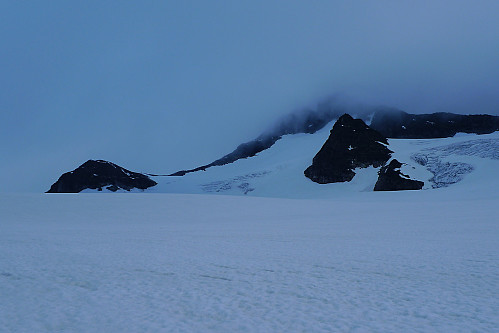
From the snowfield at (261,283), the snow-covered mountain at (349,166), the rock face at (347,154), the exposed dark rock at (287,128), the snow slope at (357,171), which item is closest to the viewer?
the snowfield at (261,283)

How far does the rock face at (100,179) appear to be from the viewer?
81562 millimetres

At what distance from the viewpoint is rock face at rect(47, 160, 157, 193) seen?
268ft

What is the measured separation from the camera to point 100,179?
82.6 metres

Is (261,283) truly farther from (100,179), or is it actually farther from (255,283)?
(100,179)

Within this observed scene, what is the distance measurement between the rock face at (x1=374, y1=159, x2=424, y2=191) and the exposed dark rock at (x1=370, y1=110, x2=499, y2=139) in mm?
66376

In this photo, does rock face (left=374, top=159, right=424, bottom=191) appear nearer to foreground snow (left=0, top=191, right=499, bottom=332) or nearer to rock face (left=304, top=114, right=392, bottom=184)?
rock face (left=304, top=114, right=392, bottom=184)

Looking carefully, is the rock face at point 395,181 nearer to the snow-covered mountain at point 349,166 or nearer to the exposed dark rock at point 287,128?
the snow-covered mountain at point 349,166

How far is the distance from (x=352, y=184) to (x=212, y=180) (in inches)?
1384

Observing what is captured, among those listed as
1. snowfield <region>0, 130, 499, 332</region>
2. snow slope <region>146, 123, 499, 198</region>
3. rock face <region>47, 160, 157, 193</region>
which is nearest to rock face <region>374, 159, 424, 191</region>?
snow slope <region>146, 123, 499, 198</region>

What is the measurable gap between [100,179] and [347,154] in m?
57.5

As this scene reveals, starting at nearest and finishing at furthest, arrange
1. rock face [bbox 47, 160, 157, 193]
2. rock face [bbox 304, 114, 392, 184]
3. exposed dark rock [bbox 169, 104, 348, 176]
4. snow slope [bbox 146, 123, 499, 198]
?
snow slope [bbox 146, 123, 499, 198], rock face [bbox 304, 114, 392, 184], rock face [bbox 47, 160, 157, 193], exposed dark rock [bbox 169, 104, 348, 176]

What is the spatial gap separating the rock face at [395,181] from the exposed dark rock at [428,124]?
66.4m

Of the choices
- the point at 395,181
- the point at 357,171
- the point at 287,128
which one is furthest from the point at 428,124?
the point at 395,181

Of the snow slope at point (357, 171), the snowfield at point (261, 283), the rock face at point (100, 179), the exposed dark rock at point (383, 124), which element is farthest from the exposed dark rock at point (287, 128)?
the snowfield at point (261, 283)
